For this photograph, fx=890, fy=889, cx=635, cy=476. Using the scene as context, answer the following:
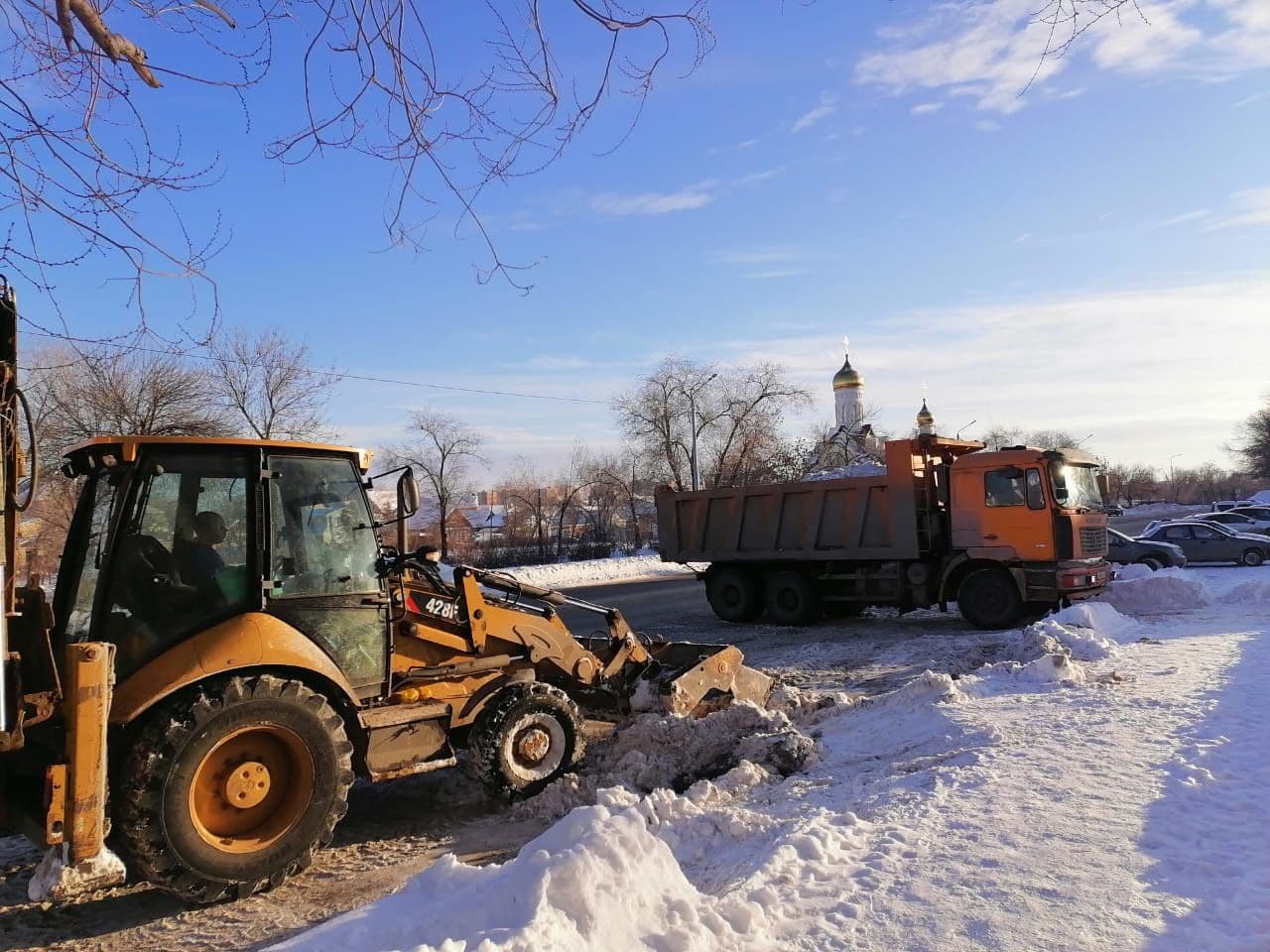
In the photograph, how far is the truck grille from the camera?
13.2 metres

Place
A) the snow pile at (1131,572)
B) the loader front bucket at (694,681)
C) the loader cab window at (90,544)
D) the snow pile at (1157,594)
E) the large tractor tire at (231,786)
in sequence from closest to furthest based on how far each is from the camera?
1. the large tractor tire at (231,786)
2. the loader cab window at (90,544)
3. the loader front bucket at (694,681)
4. the snow pile at (1157,594)
5. the snow pile at (1131,572)

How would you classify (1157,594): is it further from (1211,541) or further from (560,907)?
(560,907)

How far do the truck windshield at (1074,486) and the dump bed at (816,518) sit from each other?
1823 mm

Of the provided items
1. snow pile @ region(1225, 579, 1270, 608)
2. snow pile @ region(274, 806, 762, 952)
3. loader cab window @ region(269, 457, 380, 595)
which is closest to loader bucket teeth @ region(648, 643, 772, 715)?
loader cab window @ region(269, 457, 380, 595)

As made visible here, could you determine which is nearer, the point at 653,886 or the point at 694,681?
the point at 653,886

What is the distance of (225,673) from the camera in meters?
4.54

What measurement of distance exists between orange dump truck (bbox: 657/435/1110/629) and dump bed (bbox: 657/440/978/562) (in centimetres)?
2

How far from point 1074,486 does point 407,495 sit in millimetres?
11308

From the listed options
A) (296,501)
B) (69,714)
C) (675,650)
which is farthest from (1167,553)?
(69,714)

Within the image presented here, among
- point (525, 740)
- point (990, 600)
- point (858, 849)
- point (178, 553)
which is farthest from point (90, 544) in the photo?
point (990, 600)

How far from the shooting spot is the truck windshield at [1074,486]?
13.0 m

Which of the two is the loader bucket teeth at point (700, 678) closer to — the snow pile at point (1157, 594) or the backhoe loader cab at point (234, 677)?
the backhoe loader cab at point (234, 677)

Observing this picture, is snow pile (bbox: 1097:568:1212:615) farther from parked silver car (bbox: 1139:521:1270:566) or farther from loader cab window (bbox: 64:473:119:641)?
loader cab window (bbox: 64:473:119:641)

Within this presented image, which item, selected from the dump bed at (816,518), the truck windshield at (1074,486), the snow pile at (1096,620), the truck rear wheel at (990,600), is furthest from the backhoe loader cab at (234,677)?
the truck windshield at (1074,486)
